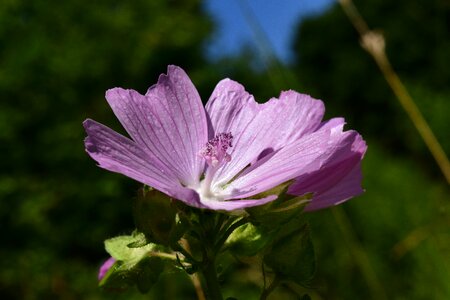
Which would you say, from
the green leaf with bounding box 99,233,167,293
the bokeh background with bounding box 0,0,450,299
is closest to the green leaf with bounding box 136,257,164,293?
the green leaf with bounding box 99,233,167,293

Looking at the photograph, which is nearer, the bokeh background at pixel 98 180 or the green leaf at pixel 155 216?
the green leaf at pixel 155 216

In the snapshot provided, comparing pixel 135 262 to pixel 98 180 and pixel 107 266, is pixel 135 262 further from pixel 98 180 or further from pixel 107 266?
pixel 98 180

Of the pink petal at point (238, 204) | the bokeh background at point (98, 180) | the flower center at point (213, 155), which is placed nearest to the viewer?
the pink petal at point (238, 204)

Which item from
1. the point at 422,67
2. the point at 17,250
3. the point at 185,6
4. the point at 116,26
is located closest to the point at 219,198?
the point at 17,250

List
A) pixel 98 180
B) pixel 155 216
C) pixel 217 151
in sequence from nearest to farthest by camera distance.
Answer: pixel 155 216, pixel 217 151, pixel 98 180

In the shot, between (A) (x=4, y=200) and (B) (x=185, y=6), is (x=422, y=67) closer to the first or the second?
(B) (x=185, y=6)

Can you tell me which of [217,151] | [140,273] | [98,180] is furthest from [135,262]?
[98,180]

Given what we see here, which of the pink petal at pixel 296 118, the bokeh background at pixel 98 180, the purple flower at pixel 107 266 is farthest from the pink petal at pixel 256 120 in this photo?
the bokeh background at pixel 98 180

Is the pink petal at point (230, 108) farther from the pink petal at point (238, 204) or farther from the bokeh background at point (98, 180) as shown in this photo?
the bokeh background at point (98, 180)
